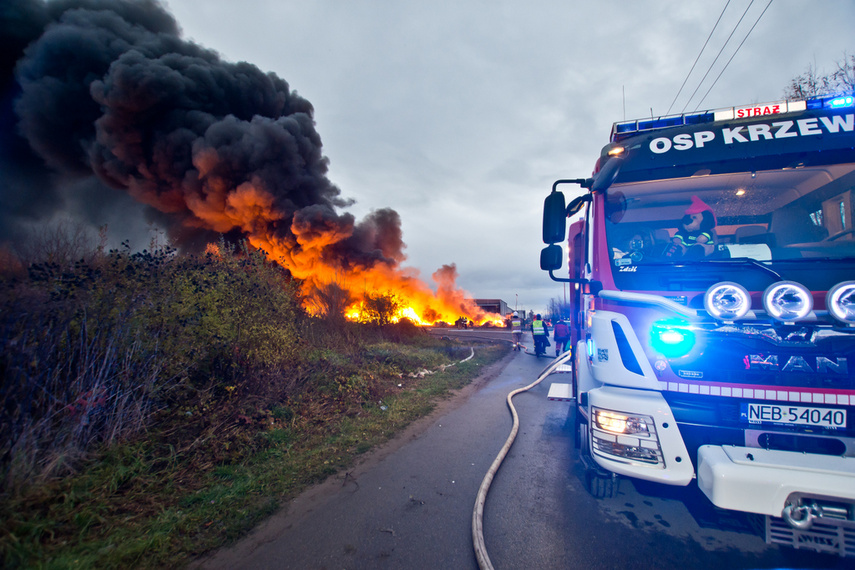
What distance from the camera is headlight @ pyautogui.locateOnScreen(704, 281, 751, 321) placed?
2.33m

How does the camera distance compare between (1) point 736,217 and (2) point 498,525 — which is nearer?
(2) point 498,525

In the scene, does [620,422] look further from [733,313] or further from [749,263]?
[749,263]

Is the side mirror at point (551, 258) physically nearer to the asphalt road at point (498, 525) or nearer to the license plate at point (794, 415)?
the license plate at point (794, 415)

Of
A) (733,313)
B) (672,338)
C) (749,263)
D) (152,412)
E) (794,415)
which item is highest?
(749,263)

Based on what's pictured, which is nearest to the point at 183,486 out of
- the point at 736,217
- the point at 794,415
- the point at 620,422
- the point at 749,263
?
the point at 620,422

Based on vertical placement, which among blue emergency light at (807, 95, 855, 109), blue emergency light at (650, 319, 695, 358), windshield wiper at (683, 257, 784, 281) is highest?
blue emergency light at (807, 95, 855, 109)

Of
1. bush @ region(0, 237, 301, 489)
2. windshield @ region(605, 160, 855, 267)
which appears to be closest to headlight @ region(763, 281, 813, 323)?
windshield @ region(605, 160, 855, 267)

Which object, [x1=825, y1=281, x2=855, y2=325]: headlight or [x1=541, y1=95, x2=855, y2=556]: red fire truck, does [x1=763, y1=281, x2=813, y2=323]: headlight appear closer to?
[x1=541, y1=95, x2=855, y2=556]: red fire truck

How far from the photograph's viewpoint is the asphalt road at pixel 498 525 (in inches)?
94.7

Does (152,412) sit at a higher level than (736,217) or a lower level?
lower

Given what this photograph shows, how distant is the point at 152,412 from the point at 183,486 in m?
0.99

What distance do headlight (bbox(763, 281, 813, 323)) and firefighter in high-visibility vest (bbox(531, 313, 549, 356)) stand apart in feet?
39.1

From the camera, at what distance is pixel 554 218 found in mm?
3412

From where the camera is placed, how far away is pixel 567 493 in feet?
11.1
